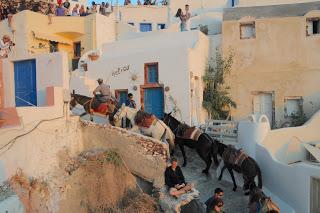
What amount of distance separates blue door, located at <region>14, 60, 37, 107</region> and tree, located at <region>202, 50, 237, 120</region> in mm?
8898

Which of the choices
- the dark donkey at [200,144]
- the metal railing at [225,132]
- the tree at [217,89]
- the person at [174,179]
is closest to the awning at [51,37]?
the tree at [217,89]

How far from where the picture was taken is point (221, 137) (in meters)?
15.6

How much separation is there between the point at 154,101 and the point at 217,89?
Result: 3.52 m

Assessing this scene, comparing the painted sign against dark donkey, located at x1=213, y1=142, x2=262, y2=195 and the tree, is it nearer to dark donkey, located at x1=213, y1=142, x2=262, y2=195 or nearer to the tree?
the tree

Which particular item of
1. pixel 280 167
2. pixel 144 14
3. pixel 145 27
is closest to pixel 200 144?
pixel 280 167

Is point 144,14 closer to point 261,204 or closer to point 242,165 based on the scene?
point 242,165

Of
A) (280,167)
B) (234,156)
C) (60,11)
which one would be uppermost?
(60,11)

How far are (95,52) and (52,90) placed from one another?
10.2 m

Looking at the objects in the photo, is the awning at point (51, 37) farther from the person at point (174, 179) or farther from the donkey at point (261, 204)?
the donkey at point (261, 204)

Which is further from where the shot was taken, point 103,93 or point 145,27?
point 145,27

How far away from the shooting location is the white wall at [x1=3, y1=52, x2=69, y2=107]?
1370 centimetres

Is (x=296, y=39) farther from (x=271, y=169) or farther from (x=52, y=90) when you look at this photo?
(x=52, y=90)

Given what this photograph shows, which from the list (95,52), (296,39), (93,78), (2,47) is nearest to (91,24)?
(95,52)

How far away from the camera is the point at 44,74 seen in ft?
46.1
